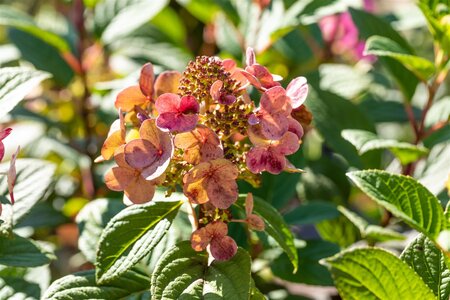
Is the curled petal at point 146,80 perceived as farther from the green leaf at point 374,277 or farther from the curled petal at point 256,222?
the green leaf at point 374,277

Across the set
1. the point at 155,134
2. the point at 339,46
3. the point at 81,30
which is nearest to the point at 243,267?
the point at 155,134

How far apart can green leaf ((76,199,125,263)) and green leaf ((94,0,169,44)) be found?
614mm

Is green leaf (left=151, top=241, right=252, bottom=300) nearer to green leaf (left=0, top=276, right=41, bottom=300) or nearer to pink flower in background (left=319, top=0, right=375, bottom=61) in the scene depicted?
green leaf (left=0, top=276, right=41, bottom=300)

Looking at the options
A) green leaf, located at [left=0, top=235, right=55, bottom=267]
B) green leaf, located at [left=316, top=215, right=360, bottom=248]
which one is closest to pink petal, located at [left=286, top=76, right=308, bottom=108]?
green leaf, located at [left=0, top=235, right=55, bottom=267]

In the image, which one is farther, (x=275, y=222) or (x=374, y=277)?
(x=275, y=222)

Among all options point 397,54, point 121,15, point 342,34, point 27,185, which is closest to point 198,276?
point 27,185

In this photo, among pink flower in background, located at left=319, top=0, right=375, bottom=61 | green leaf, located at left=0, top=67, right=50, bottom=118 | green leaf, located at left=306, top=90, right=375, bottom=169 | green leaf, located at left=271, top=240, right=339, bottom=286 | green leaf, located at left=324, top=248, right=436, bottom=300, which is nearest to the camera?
green leaf, located at left=324, top=248, right=436, bottom=300

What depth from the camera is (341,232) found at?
60.6 inches

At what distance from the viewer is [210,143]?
93 centimetres

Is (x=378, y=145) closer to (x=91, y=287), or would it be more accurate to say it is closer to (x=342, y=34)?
(x=91, y=287)

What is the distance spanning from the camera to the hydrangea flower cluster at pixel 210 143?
0.93 meters

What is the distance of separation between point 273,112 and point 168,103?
0.46 ft

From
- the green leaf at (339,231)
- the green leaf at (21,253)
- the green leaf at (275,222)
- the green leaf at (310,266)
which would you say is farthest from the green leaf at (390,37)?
the green leaf at (21,253)

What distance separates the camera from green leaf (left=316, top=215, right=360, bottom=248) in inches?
59.7
